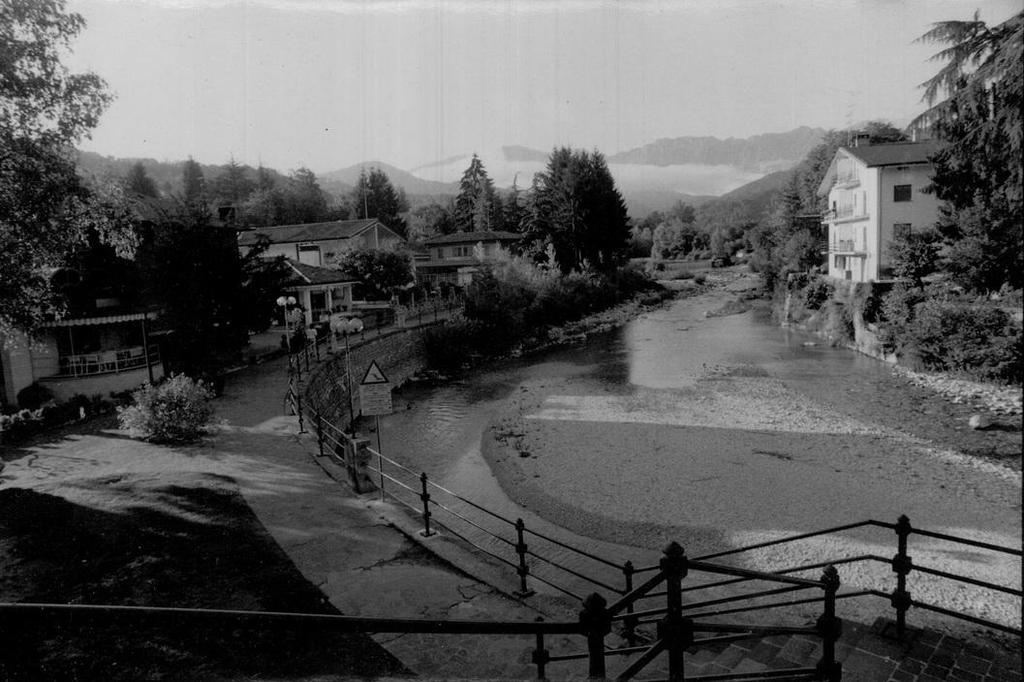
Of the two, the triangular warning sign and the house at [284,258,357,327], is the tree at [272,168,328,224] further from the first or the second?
the triangular warning sign

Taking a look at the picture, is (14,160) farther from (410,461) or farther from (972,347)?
(972,347)

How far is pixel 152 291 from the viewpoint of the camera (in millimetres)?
20328

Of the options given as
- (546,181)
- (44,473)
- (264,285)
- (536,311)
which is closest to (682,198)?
(546,181)

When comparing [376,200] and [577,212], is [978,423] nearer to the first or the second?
[577,212]

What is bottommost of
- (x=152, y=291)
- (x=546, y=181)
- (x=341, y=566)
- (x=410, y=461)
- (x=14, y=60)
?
(x=410, y=461)

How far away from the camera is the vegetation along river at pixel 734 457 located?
12016 millimetres

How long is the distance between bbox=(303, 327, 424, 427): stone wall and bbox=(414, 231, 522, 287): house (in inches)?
945

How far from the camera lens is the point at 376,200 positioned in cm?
8250

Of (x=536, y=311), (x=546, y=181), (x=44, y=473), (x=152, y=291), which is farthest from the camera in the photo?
(x=546, y=181)

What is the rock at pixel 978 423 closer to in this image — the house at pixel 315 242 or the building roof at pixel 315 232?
the house at pixel 315 242

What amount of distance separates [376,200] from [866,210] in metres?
61.0

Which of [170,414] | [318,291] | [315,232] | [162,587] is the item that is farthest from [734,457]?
[315,232]

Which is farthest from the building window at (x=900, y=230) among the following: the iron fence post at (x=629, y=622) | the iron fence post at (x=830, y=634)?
the iron fence post at (x=830, y=634)

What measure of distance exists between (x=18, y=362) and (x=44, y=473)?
8448 mm
